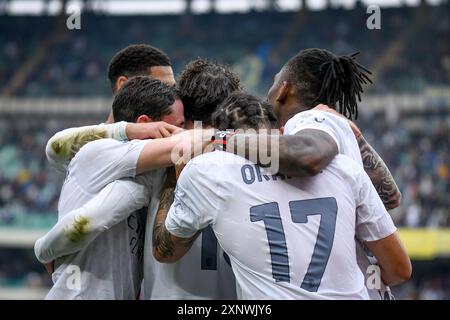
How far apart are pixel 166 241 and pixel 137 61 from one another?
198 centimetres

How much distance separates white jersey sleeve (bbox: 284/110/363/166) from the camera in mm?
3164

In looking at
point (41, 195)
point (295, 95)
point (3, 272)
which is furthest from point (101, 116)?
point (295, 95)

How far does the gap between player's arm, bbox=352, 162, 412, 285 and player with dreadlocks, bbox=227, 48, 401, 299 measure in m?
0.16

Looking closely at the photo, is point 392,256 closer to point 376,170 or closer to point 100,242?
point 376,170

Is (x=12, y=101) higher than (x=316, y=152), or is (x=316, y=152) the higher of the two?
(x=316, y=152)

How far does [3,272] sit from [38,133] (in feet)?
17.4

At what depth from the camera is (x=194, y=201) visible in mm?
3023

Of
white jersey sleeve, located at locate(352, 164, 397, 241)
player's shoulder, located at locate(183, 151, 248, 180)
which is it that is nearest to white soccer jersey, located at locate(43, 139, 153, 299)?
player's shoulder, located at locate(183, 151, 248, 180)

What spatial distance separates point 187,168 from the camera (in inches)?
121

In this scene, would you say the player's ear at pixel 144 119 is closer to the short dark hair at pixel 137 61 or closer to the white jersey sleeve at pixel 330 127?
the white jersey sleeve at pixel 330 127

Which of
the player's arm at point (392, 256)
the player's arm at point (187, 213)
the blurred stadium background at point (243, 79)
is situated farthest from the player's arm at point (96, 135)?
the blurred stadium background at point (243, 79)

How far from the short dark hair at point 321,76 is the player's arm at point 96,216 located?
0.88m

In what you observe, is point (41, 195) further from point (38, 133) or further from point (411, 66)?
point (411, 66)

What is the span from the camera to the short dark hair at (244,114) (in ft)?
10.4
